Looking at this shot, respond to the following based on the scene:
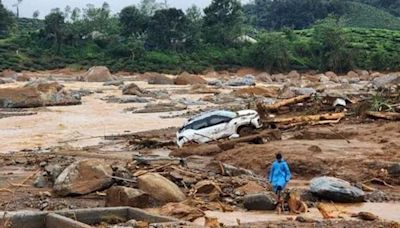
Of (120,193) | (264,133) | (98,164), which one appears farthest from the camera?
(264,133)

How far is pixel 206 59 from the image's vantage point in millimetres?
97438

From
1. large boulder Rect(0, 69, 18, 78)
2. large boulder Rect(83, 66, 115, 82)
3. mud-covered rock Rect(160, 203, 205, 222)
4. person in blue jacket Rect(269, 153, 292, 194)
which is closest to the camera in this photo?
mud-covered rock Rect(160, 203, 205, 222)

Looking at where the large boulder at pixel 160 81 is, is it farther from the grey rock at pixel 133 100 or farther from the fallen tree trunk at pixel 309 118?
the fallen tree trunk at pixel 309 118

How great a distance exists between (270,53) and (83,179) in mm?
77603

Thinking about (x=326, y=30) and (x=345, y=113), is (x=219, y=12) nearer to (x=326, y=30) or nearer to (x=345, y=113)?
(x=326, y=30)

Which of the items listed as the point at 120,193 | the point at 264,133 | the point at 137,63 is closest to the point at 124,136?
the point at 264,133

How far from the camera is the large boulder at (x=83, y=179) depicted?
1748 cm

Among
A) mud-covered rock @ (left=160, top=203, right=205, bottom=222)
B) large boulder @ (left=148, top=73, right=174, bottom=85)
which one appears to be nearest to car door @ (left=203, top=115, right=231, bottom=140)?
mud-covered rock @ (left=160, top=203, right=205, bottom=222)

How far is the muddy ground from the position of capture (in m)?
16.7

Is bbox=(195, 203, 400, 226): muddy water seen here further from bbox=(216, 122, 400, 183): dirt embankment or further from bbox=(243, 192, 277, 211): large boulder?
bbox=(216, 122, 400, 183): dirt embankment

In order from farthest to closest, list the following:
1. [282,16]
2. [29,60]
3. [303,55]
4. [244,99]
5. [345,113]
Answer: [282,16]
[303,55]
[29,60]
[244,99]
[345,113]

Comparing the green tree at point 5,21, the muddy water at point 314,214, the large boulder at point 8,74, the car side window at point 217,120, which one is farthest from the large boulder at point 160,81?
the muddy water at point 314,214

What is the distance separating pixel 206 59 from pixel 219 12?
29.4 ft

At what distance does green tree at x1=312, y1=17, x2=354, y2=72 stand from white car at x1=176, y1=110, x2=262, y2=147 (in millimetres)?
69522
